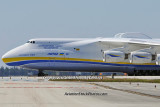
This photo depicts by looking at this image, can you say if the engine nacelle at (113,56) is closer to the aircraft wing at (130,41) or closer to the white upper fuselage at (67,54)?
the white upper fuselage at (67,54)

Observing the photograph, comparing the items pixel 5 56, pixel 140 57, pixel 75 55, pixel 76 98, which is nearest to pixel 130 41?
pixel 140 57

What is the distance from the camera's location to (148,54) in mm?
50531

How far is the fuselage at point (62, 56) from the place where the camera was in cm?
5434

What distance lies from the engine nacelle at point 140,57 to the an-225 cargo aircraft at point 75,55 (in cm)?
258

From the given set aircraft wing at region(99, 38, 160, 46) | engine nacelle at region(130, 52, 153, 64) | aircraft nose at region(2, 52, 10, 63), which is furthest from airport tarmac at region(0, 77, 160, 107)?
aircraft nose at region(2, 52, 10, 63)

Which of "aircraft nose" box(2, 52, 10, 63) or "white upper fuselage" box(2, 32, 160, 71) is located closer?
"white upper fuselage" box(2, 32, 160, 71)

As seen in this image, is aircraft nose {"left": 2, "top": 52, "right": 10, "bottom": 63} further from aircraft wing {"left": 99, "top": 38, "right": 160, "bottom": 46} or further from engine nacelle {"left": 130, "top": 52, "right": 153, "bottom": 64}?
engine nacelle {"left": 130, "top": 52, "right": 153, "bottom": 64}

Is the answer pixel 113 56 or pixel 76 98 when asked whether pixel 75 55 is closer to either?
pixel 113 56

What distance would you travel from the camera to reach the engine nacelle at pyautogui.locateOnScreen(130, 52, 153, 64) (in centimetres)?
5025

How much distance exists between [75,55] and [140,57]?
918cm

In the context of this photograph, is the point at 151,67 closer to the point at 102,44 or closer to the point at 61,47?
the point at 102,44

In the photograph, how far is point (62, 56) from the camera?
54.3m

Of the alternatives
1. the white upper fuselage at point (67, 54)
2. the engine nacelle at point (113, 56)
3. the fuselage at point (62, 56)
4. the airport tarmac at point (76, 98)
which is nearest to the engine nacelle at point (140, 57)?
the engine nacelle at point (113, 56)

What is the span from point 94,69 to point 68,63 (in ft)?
12.4
